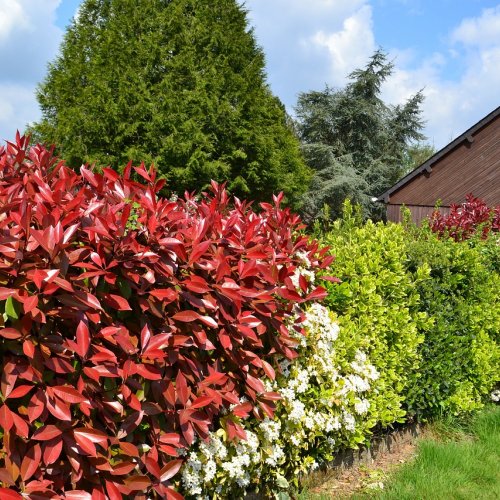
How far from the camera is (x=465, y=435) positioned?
4.64 metres

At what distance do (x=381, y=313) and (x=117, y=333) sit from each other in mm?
2329

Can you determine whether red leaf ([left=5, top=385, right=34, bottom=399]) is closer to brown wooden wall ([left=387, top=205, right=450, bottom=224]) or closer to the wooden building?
brown wooden wall ([left=387, top=205, right=450, bottom=224])

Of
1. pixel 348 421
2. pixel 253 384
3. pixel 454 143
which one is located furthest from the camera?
pixel 454 143

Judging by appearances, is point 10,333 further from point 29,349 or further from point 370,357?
point 370,357

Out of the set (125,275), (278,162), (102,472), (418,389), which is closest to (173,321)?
(125,275)

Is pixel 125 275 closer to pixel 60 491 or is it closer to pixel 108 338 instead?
pixel 108 338

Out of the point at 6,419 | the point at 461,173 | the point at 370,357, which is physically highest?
the point at 461,173

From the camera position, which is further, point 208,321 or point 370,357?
point 370,357

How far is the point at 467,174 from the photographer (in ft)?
69.7

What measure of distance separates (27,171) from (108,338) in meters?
1.41

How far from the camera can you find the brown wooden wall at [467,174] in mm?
21016

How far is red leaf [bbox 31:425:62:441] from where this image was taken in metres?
1.81

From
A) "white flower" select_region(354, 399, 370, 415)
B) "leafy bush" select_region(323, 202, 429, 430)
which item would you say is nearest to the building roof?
"leafy bush" select_region(323, 202, 429, 430)

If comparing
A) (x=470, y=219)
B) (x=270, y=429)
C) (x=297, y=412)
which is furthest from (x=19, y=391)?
(x=470, y=219)
